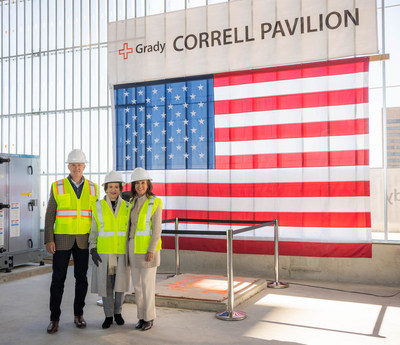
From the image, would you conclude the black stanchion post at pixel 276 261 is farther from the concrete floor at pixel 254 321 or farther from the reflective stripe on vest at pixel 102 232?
the reflective stripe on vest at pixel 102 232

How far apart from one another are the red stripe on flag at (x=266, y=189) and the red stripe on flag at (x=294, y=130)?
0.86 metres

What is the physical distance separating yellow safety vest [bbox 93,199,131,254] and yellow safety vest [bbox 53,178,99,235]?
18 cm

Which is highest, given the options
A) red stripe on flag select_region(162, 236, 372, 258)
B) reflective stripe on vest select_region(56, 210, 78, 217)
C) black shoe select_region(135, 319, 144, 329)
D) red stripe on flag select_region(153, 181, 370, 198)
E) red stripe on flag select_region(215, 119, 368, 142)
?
red stripe on flag select_region(215, 119, 368, 142)

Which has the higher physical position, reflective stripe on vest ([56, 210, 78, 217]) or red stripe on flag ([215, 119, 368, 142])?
red stripe on flag ([215, 119, 368, 142])

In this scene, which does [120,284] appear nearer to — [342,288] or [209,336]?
[209,336]

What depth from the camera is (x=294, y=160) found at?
327 inches

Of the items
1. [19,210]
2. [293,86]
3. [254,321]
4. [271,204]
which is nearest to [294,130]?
[293,86]

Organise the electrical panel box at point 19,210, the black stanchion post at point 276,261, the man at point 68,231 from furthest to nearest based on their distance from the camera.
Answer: the electrical panel box at point 19,210
the black stanchion post at point 276,261
the man at point 68,231

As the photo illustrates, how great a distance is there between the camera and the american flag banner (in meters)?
7.93

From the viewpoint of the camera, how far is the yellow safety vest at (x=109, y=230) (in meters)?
5.27

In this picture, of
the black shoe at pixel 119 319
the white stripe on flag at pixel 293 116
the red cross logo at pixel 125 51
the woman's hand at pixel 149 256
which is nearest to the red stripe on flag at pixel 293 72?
the white stripe on flag at pixel 293 116

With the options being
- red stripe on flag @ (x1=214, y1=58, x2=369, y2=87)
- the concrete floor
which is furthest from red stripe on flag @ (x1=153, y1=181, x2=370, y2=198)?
red stripe on flag @ (x1=214, y1=58, x2=369, y2=87)

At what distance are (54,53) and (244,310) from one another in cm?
846

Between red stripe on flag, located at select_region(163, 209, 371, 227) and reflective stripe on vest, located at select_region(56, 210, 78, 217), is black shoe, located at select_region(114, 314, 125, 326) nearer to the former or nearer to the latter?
reflective stripe on vest, located at select_region(56, 210, 78, 217)
